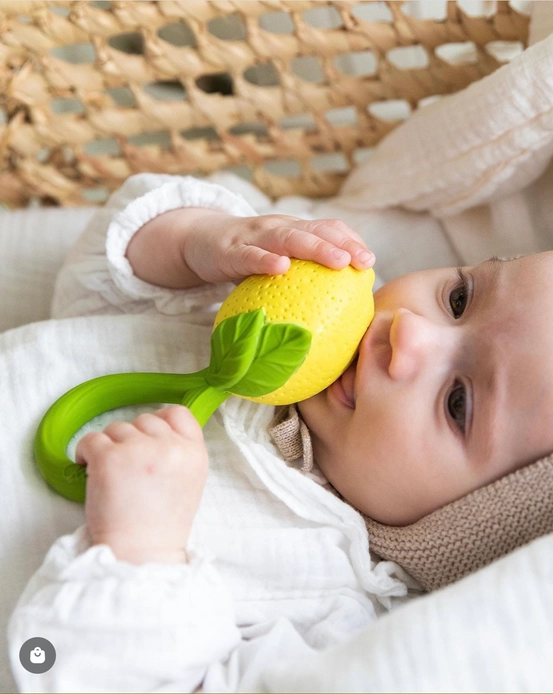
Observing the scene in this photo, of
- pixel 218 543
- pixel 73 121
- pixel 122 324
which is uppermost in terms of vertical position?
pixel 73 121

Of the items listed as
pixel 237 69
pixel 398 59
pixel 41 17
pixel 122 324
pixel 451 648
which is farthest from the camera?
pixel 398 59

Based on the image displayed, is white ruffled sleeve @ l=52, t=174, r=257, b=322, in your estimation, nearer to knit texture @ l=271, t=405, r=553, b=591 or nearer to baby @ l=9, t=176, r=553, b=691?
baby @ l=9, t=176, r=553, b=691

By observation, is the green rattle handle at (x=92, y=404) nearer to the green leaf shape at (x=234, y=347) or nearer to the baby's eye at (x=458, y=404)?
the green leaf shape at (x=234, y=347)

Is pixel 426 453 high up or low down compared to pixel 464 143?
down

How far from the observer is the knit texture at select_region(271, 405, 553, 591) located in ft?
2.23

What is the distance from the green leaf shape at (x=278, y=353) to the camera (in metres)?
0.63

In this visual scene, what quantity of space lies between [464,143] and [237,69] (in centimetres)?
34

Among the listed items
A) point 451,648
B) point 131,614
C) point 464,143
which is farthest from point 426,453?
point 464,143

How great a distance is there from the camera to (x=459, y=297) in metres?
0.79

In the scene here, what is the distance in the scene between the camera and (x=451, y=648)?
1.84ft

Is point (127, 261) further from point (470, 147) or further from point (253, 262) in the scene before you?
point (470, 147)

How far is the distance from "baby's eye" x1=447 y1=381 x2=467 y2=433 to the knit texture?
67 millimetres

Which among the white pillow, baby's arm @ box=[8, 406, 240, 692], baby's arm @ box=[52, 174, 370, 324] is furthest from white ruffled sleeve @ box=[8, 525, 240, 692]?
the white pillow

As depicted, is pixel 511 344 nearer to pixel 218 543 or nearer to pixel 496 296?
pixel 496 296
